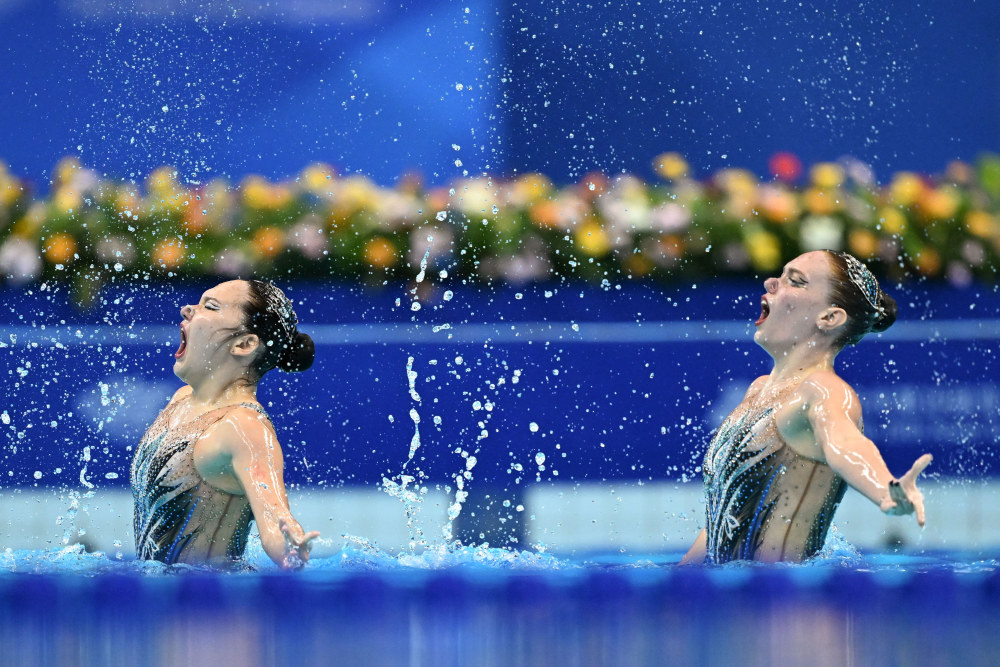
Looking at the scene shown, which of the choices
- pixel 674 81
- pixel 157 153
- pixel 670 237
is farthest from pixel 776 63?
pixel 157 153

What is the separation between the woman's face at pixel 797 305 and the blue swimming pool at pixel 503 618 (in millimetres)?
1117

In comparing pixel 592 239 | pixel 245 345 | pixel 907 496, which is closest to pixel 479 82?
pixel 592 239

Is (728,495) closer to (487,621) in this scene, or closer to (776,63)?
(487,621)

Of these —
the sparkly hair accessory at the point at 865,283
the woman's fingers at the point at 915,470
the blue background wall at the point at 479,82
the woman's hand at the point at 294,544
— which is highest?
the blue background wall at the point at 479,82

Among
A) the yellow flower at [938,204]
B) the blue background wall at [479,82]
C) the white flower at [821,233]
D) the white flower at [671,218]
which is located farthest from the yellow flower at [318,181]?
the yellow flower at [938,204]

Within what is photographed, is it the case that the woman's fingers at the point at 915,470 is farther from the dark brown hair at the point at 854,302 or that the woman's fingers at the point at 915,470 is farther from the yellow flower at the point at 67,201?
the yellow flower at the point at 67,201

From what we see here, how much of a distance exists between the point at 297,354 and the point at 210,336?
9.4 inches

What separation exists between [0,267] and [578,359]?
2.14 metres

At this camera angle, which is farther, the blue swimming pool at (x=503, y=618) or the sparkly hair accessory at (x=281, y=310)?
the sparkly hair accessory at (x=281, y=310)

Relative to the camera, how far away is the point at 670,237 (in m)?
5.13

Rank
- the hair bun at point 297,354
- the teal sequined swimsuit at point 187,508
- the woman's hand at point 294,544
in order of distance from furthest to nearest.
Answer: the hair bun at point 297,354, the teal sequined swimsuit at point 187,508, the woman's hand at point 294,544

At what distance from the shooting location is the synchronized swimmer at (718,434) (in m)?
3.11

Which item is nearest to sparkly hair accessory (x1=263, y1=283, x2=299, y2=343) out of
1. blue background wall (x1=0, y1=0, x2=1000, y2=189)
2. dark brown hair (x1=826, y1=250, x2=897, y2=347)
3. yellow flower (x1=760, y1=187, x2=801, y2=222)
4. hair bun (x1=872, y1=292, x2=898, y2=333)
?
dark brown hair (x1=826, y1=250, x2=897, y2=347)

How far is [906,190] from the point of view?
5.36m
